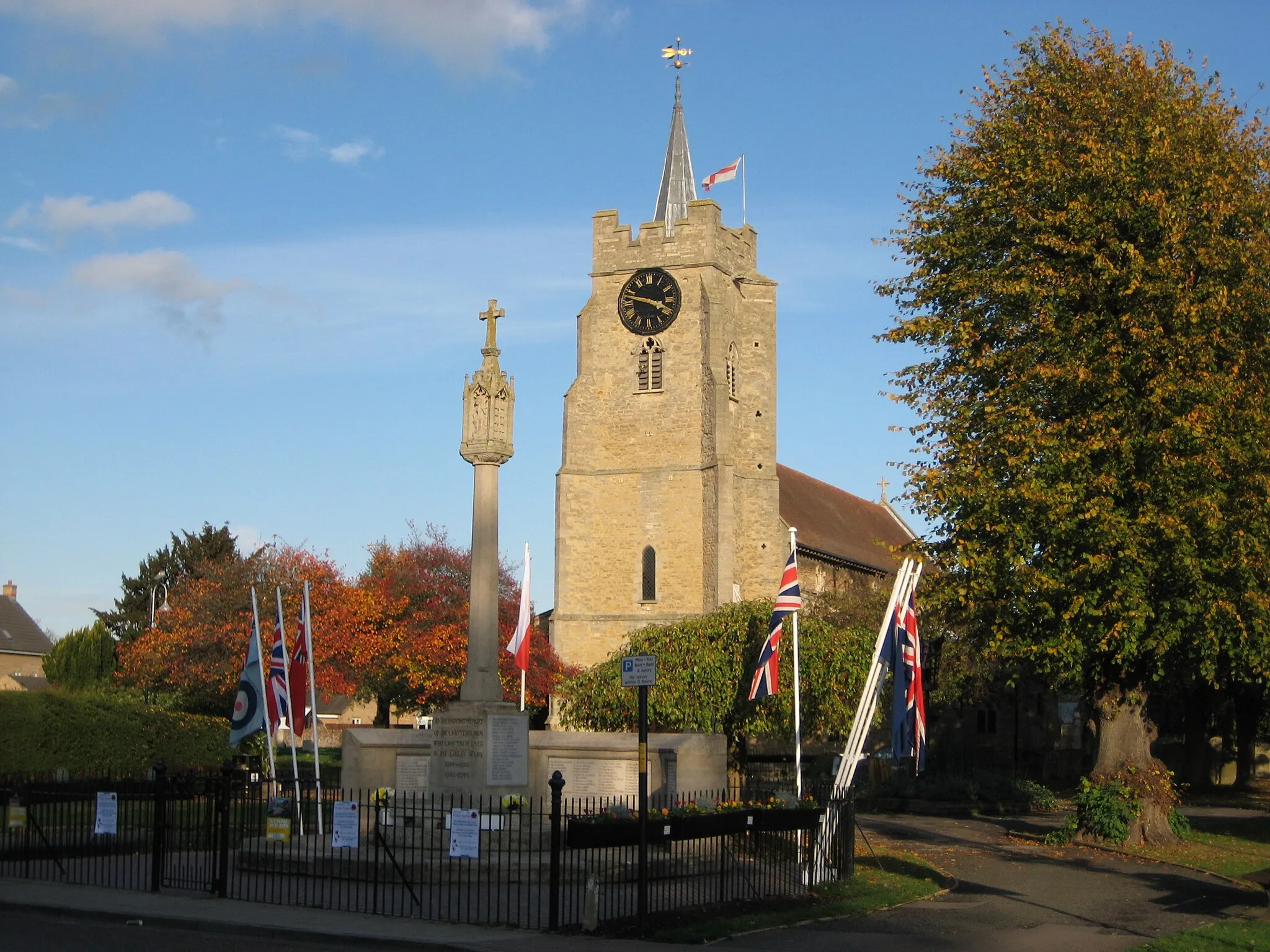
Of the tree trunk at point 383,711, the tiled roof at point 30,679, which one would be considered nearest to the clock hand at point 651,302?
the tree trunk at point 383,711

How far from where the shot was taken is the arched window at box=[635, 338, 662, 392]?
173ft

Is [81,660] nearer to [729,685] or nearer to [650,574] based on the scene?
[650,574]

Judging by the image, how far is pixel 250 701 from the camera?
19.7 m

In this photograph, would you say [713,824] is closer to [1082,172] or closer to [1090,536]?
[1090,536]

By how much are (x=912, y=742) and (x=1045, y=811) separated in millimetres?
17160

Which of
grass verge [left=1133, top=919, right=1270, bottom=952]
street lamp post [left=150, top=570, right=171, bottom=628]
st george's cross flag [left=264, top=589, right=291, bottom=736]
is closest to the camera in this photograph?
grass verge [left=1133, top=919, right=1270, bottom=952]

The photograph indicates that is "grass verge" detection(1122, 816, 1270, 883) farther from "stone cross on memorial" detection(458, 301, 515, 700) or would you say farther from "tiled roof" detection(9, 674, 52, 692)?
"tiled roof" detection(9, 674, 52, 692)

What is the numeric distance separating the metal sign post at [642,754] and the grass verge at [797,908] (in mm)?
289

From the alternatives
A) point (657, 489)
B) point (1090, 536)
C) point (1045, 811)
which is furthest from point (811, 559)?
point (1090, 536)

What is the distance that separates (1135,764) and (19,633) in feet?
227

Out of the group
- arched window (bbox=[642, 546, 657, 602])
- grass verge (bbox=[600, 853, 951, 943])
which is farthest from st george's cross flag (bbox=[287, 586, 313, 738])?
arched window (bbox=[642, 546, 657, 602])

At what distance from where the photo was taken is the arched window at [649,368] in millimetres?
52844

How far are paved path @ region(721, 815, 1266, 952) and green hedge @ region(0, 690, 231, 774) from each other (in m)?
15.6

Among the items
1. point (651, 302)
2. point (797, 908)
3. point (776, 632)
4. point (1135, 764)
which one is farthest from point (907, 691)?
point (651, 302)
